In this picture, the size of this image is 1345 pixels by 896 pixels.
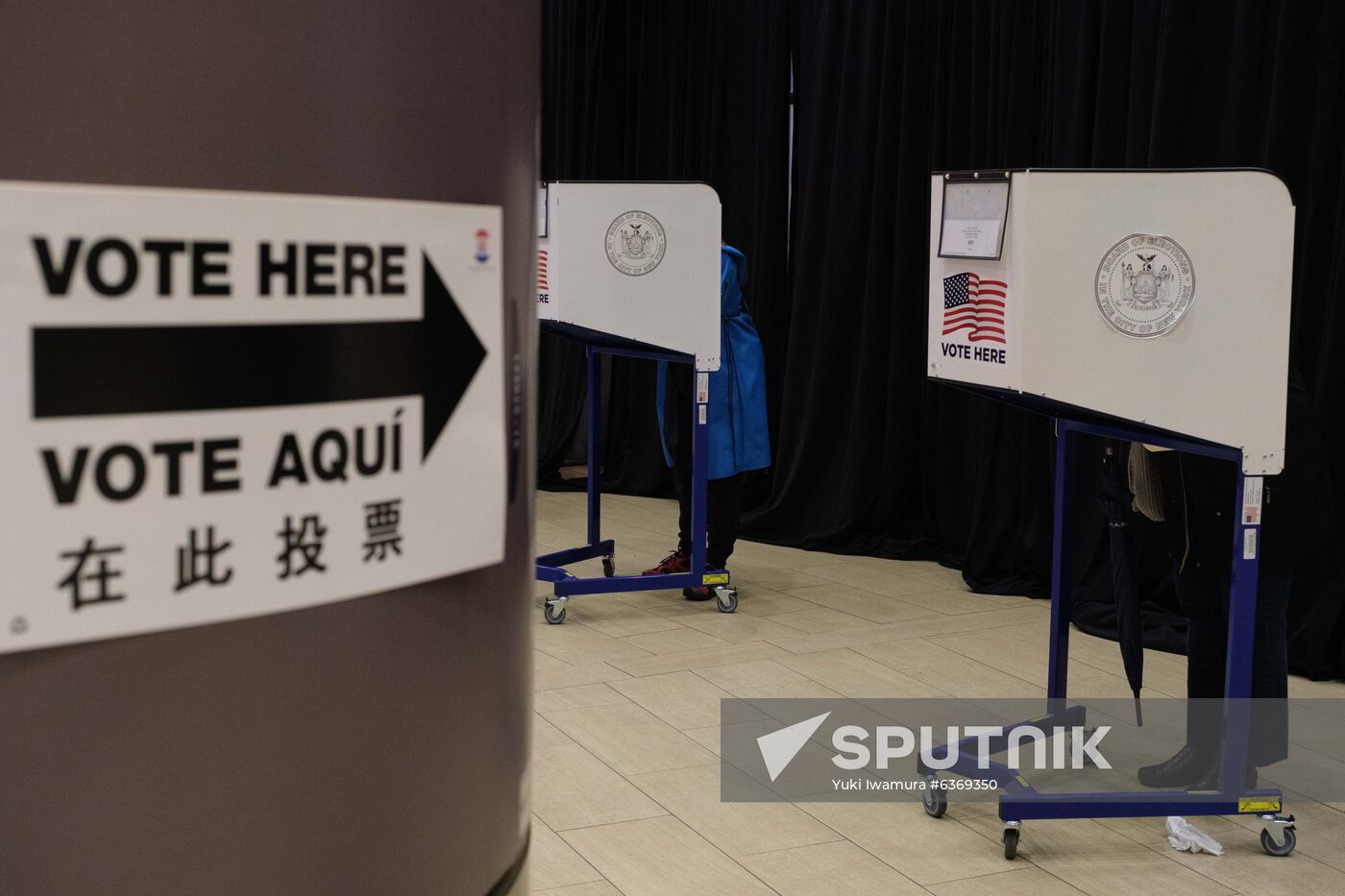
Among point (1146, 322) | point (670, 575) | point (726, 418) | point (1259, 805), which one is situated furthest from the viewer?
point (726, 418)

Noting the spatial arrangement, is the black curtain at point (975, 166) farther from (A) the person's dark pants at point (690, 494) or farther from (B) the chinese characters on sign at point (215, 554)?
(B) the chinese characters on sign at point (215, 554)

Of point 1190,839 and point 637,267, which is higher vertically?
point 637,267

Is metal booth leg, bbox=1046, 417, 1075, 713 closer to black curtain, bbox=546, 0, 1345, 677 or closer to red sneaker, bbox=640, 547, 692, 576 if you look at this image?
black curtain, bbox=546, 0, 1345, 677

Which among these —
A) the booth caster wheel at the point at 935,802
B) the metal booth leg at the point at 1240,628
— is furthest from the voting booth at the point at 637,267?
the metal booth leg at the point at 1240,628

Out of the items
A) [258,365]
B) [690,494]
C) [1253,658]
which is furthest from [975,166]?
[258,365]

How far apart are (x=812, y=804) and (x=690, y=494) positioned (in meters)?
2.13

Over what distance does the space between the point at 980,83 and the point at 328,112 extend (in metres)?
4.99

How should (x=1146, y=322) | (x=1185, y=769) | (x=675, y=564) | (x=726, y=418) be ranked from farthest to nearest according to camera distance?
1. (x=675, y=564)
2. (x=726, y=418)
3. (x=1185, y=769)
4. (x=1146, y=322)

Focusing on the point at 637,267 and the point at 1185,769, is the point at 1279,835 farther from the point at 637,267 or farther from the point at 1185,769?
the point at 637,267

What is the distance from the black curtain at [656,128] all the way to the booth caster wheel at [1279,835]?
12.3 feet

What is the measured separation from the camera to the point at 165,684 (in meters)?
0.67

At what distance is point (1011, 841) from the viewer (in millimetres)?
2750

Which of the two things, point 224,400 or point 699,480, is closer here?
point 224,400

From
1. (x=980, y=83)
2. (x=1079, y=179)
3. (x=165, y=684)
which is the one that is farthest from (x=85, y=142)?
(x=980, y=83)
